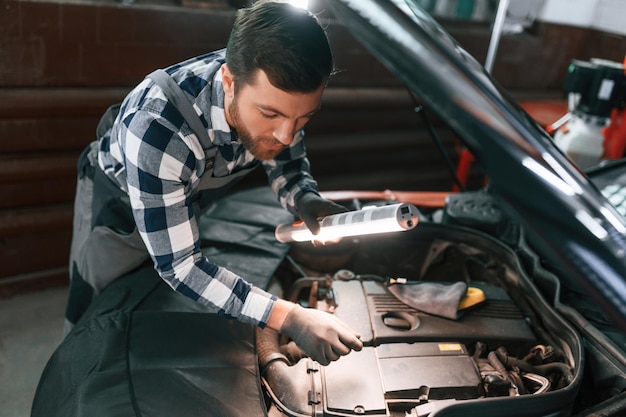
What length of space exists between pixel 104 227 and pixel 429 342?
973mm

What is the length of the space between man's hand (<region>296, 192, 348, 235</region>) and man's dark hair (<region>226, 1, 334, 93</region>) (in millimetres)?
453

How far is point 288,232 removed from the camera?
165 cm

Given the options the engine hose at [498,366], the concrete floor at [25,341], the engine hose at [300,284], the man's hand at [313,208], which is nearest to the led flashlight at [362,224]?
the man's hand at [313,208]

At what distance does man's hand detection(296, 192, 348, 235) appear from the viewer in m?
1.58

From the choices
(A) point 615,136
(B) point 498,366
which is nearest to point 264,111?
(B) point 498,366

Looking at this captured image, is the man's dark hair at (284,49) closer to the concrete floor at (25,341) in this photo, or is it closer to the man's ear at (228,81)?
the man's ear at (228,81)

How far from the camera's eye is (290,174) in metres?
1.80

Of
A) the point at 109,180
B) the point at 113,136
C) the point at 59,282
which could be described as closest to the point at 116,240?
the point at 109,180

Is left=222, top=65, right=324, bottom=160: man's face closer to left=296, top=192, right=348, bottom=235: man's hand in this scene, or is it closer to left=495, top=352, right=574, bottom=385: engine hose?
left=296, top=192, right=348, bottom=235: man's hand

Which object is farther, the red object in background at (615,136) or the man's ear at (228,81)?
the red object in background at (615,136)

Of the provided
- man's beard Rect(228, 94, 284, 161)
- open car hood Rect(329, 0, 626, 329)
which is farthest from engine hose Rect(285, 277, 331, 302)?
open car hood Rect(329, 0, 626, 329)

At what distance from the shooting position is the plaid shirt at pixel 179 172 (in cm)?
126

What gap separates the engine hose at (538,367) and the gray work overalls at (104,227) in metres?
0.89

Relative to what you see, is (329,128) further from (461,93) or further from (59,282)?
(461,93)
